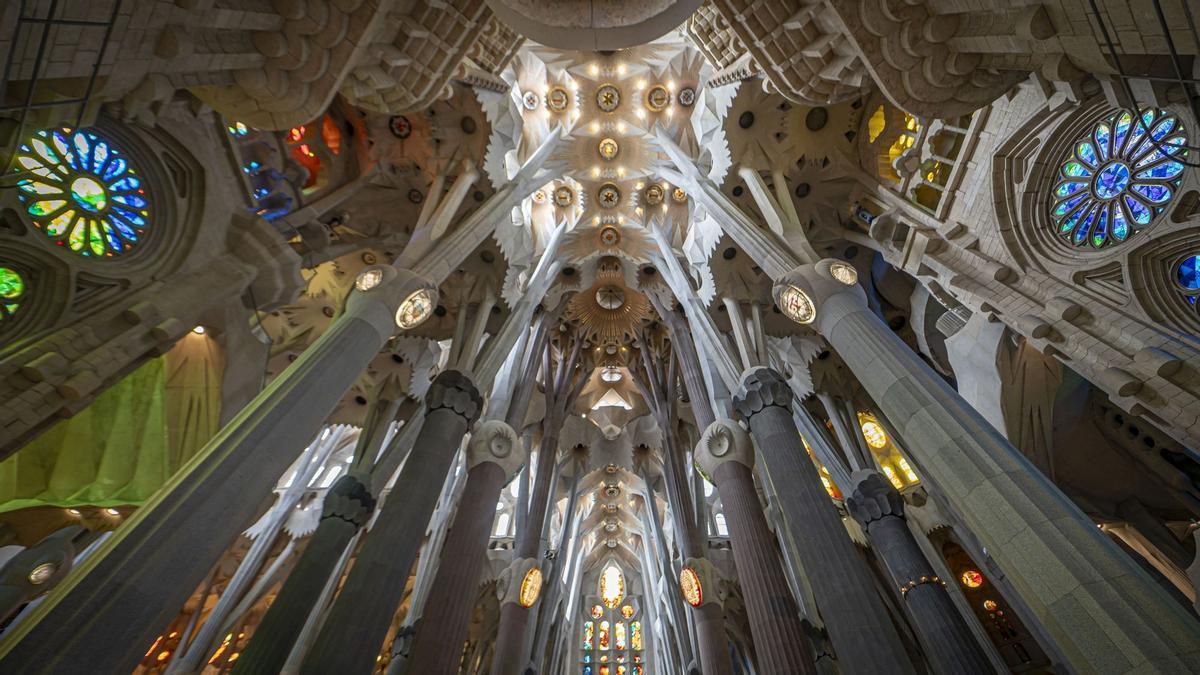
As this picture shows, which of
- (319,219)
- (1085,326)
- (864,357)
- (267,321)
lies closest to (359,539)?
(267,321)

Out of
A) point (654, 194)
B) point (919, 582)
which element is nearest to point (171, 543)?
point (919, 582)

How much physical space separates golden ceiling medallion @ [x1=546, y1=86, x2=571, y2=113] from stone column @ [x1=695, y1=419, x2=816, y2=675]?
38.8 ft

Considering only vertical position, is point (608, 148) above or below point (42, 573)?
above

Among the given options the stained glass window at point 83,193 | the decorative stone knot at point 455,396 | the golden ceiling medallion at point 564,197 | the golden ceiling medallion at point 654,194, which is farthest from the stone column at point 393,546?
the golden ceiling medallion at point 654,194

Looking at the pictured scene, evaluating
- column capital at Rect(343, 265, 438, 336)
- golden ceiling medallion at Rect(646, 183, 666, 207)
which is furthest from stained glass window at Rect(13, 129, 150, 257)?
golden ceiling medallion at Rect(646, 183, 666, 207)

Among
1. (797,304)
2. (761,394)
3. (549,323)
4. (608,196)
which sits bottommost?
(797,304)

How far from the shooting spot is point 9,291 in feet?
21.2

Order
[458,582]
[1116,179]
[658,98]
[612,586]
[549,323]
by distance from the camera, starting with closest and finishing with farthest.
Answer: [1116,179]
[458,582]
[658,98]
[549,323]
[612,586]

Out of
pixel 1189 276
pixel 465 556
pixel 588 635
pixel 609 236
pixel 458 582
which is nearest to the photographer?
pixel 1189 276

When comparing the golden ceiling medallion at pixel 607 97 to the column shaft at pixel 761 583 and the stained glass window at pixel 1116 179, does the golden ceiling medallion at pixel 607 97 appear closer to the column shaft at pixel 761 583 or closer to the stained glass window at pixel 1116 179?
the stained glass window at pixel 1116 179

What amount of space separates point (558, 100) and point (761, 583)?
15.0 meters

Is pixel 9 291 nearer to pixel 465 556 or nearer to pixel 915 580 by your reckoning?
pixel 465 556

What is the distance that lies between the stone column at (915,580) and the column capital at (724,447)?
3750 millimetres

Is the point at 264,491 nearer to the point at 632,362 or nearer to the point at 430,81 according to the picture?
the point at 430,81
